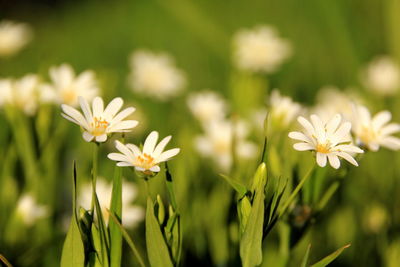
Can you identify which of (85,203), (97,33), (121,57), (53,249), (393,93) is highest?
(97,33)

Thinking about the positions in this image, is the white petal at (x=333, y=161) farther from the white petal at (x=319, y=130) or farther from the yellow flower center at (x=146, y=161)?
the yellow flower center at (x=146, y=161)

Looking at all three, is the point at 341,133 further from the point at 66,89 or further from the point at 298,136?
the point at 66,89

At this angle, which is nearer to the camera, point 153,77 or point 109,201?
point 109,201

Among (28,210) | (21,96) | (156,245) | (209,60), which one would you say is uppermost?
(209,60)

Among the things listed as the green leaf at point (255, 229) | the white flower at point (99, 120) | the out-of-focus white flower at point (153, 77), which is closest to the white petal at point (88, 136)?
the white flower at point (99, 120)

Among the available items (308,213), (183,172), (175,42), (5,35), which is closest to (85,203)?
(183,172)

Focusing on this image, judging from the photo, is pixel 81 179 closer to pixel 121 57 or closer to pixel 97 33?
pixel 121 57

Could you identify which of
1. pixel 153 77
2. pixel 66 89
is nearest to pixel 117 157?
pixel 66 89
